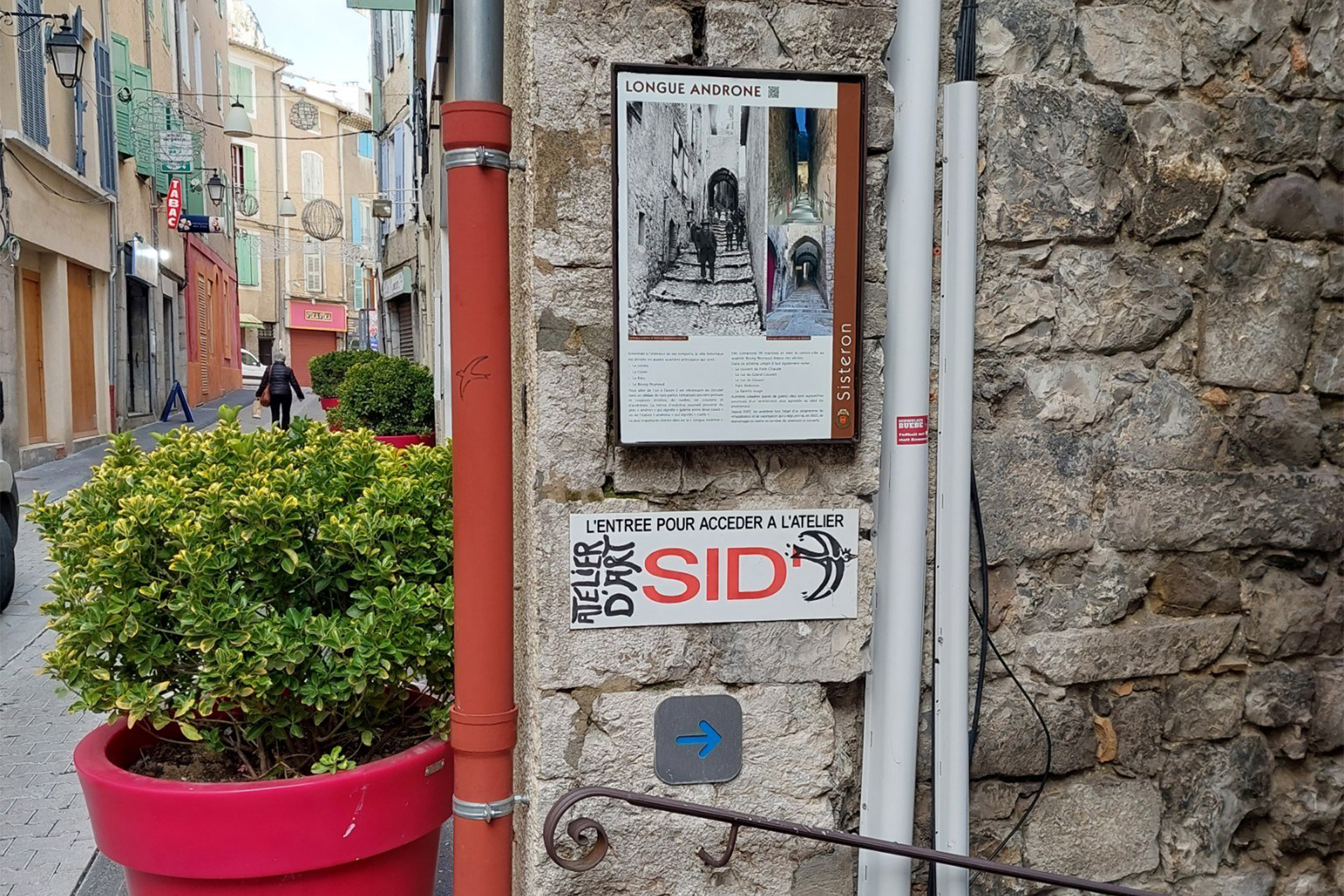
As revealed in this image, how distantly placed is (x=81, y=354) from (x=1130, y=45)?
15708 millimetres

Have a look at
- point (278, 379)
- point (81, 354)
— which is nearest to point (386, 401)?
point (278, 379)

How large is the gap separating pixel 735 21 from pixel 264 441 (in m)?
1.61

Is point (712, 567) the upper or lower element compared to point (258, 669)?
upper

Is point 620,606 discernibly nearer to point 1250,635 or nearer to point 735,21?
point 735,21

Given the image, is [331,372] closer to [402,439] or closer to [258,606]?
[402,439]

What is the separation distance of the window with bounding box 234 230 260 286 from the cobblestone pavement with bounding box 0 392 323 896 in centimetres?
3468

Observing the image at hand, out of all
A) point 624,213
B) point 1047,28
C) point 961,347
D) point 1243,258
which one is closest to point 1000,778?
point 961,347

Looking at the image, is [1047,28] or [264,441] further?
[264,441]

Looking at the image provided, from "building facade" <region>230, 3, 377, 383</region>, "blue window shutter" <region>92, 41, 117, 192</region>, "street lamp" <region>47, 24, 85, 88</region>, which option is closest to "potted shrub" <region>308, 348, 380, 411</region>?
"blue window shutter" <region>92, 41, 117, 192</region>

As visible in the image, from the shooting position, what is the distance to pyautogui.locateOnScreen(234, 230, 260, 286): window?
3838 cm

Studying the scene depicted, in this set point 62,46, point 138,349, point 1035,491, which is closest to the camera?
point 1035,491

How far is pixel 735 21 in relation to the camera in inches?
79.5

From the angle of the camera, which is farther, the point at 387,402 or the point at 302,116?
the point at 302,116

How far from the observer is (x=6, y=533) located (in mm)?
5891
